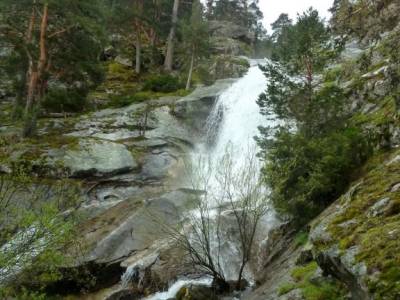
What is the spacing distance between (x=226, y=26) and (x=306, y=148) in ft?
156

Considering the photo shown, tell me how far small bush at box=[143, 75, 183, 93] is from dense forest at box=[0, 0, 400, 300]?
18 cm

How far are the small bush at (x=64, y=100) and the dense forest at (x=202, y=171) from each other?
0.10m

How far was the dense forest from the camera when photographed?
10859 mm

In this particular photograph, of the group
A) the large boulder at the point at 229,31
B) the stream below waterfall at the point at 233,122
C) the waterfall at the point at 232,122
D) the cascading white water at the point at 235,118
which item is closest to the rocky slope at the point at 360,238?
the stream below waterfall at the point at 233,122

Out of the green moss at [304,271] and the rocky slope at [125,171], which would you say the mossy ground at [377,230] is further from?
the rocky slope at [125,171]

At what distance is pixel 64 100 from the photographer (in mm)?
32812

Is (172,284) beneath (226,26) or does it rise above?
beneath

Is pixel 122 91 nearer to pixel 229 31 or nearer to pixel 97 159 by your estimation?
pixel 97 159

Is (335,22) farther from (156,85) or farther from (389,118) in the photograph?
(156,85)

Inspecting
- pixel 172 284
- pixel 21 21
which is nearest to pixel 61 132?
pixel 21 21

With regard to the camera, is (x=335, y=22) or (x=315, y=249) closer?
(x=315, y=249)

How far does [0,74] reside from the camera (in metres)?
30.4

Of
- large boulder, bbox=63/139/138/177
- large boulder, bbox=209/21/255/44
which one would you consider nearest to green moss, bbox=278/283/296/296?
large boulder, bbox=63/139/138/177

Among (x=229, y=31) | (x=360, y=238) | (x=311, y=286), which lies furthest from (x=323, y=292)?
(x=229, y=31)
